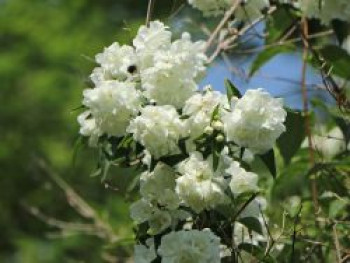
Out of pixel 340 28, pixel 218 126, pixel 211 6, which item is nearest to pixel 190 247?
pixel 218 126

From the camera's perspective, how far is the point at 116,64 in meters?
1.97

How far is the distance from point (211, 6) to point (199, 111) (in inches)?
21.4

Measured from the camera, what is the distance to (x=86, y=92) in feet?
6.24

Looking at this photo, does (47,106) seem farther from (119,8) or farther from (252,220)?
(252,220)

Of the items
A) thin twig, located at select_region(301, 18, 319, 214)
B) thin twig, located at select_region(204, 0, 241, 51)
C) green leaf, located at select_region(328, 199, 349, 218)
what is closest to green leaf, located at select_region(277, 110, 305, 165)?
thin twig, located at select_region(301, 18, 319, 214)

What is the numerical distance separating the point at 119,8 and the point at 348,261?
39.7ft

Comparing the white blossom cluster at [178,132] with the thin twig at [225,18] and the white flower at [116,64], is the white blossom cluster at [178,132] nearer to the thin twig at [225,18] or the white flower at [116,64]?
the white flower at [116,64]

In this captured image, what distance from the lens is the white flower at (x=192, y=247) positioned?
182 cm

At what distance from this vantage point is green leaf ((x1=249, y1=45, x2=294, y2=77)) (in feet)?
8.55

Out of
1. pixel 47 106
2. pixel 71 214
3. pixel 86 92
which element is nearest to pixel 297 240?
pixel 86 92

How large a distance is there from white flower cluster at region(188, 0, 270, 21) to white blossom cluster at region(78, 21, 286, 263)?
0.38 meters

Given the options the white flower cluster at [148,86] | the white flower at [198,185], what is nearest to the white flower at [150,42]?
the white flower cluster at [148,86]

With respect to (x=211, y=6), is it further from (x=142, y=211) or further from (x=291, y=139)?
(x=142, y=211)

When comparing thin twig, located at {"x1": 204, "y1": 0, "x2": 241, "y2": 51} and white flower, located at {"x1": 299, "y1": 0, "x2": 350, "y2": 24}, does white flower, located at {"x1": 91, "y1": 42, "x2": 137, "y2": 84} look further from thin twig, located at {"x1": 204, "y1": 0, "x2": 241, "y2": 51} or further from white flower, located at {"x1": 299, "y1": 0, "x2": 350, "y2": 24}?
white flower, located at {"x1": 299, "y1": 0, "x2": 350, "y2": 24}
